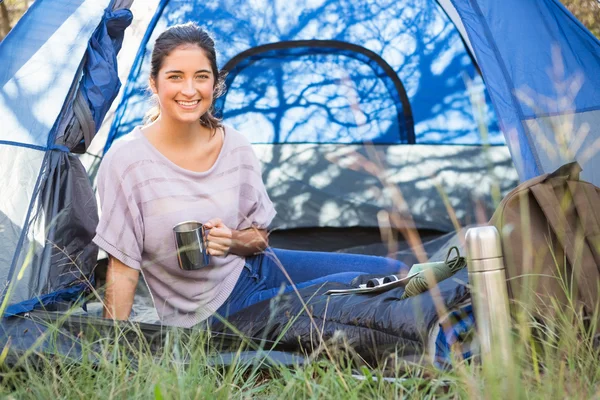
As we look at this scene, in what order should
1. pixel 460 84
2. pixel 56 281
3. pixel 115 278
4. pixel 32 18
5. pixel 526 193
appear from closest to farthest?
pixel 526 193 → pixel 115 278 → pixel 56 281 → pixel 32 18 → pixel 460 84

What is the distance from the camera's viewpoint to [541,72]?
6.95 feet

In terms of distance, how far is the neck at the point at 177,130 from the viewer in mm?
2045

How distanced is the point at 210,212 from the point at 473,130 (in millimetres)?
1707

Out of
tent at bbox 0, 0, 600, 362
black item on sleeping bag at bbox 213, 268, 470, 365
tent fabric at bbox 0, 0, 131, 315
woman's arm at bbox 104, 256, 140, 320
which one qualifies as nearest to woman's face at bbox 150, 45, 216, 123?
tent fabric at bbox 0, 0, 131, 315

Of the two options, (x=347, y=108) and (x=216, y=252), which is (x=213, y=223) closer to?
(x=216, y=252)

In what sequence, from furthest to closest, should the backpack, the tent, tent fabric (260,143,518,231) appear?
1. tent fabric (260,143,518,231)
2. the tent
3. the backpack

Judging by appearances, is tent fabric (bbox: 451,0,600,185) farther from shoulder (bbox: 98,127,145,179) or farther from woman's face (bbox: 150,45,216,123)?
shoulder (bbox: 98,127,145,179)

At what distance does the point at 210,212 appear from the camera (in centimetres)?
205

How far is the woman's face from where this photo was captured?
200cm

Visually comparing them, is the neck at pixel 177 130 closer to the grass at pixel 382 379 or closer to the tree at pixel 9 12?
the grass at pixel 382 379

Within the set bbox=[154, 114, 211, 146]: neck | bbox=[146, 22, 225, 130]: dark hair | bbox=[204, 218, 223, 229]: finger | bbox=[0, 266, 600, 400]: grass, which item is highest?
bbox=[146, 22, 225, 130]: dark hair

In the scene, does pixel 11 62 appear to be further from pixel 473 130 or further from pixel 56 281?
pixel 473 130

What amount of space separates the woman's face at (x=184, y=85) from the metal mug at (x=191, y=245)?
0.32 meters

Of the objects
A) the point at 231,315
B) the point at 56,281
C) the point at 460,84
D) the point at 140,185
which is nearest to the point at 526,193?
the point at 231,315
